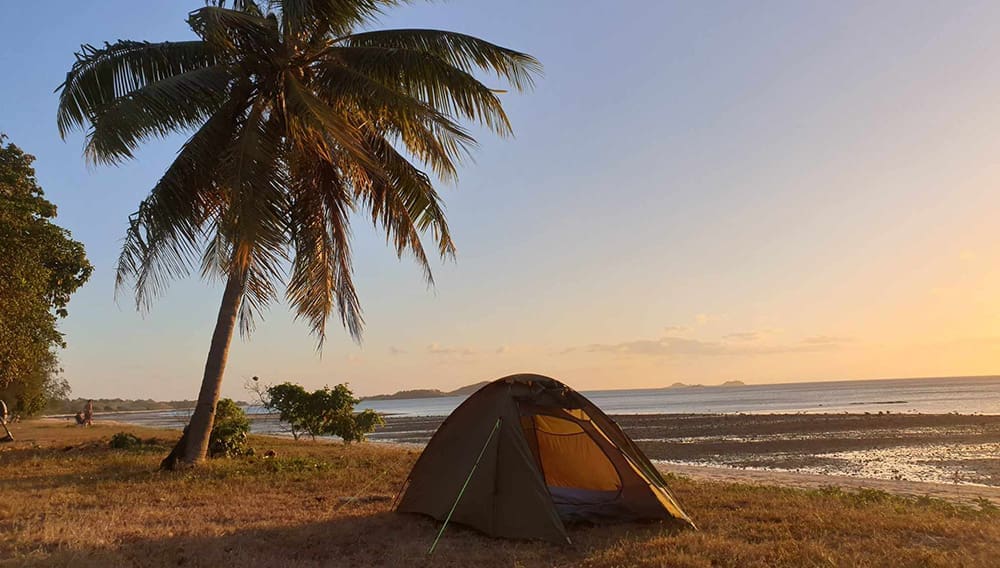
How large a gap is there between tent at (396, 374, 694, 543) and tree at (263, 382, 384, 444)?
520 inches

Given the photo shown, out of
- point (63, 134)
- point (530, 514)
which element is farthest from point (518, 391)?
point (63, 134)

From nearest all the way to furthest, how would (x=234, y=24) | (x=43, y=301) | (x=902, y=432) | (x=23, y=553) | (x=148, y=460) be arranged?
(x=23, y=553) < (x=234, y=24) < (x=148, y=460) < (x=43, y=301) < (x=902, y=432)

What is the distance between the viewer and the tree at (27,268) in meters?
13.0

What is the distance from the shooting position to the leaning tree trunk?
11578mm

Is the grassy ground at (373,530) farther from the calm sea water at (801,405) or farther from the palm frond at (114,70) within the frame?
the calm sea water at (801,405)

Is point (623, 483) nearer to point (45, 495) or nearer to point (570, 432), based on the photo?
point (570, 432)

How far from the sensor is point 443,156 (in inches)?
458

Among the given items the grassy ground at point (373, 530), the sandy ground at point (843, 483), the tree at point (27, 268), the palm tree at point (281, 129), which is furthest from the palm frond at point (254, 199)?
the sandy ground at point (843, 483)

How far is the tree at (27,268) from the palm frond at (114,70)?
3814 mm

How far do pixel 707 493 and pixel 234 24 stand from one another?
10.8 metres

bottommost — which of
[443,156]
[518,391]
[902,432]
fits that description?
[902,432]

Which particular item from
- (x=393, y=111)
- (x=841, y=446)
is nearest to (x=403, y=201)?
(x=393, y=111)

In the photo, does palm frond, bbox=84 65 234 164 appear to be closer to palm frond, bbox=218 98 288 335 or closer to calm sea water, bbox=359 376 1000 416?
palm frond, bbox=218 98 288 335

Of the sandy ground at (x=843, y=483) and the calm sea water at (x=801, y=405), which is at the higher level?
the sandy ground at (x=843, y=483)
